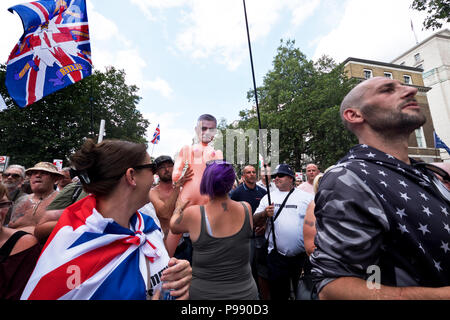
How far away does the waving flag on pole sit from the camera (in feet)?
12.4

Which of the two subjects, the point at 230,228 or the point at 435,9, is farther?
the point at 435,9

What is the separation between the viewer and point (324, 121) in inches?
638

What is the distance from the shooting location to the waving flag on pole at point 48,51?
3.78 meters

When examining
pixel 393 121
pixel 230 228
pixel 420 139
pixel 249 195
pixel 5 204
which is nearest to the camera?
pixel 393 121

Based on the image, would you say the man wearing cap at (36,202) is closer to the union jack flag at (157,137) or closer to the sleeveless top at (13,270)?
the sleeveless top at (13,270)

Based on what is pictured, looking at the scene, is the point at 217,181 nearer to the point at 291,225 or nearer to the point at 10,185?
the point at 291,225

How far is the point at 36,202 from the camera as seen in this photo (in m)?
3.01

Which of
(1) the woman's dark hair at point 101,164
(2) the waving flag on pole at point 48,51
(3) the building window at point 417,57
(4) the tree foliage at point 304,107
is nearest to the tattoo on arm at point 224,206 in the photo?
(1) the woman's dark hair at point 101,164

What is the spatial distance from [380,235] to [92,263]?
1.56 meters

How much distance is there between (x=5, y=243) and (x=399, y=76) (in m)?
37.3

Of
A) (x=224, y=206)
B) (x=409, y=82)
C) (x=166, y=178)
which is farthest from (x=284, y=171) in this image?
(x=409, y=82)

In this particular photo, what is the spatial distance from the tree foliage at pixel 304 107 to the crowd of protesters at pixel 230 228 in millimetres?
15826

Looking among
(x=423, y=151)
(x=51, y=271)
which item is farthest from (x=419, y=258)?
(x=423, y=151)

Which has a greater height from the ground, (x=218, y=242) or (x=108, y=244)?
(x=108, y=244)
